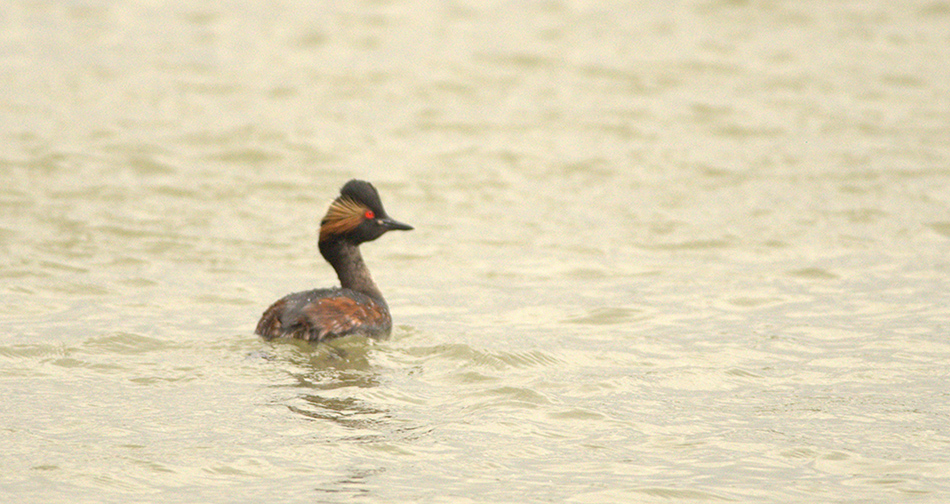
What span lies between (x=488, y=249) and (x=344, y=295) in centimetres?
330

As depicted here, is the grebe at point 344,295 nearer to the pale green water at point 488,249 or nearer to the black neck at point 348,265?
the black neck at point 348,265

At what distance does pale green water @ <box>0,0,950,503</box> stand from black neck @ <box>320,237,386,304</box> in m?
0.48

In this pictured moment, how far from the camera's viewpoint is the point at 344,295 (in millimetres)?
9172

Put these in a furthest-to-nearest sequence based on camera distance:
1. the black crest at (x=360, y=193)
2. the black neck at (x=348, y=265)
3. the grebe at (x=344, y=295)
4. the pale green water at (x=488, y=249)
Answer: the black neck at (x=348, y=265) → the black crest at (x=360, y=193) → the grebe at (x=344, y=295) → the pale green water at (x=488, y=249)

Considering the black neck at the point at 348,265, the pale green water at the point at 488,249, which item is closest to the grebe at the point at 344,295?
the black neck at the point at 348,265

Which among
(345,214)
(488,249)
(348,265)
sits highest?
(345,214)

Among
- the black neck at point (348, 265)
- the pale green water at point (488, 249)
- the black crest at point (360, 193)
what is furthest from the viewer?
the black neck at point (348, 265)

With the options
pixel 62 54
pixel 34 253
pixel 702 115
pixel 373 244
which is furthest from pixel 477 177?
pixel 62 54

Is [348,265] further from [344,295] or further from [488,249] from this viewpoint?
[488,249]

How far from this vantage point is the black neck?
9672 mm

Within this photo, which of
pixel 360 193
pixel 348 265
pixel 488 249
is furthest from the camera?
pixel 488 249

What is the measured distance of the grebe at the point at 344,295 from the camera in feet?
29.0

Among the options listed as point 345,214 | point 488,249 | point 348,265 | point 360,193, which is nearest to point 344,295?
point 348,265

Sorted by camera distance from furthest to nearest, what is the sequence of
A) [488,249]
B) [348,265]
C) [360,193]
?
[488,249] → [348,265] → [360,193]
